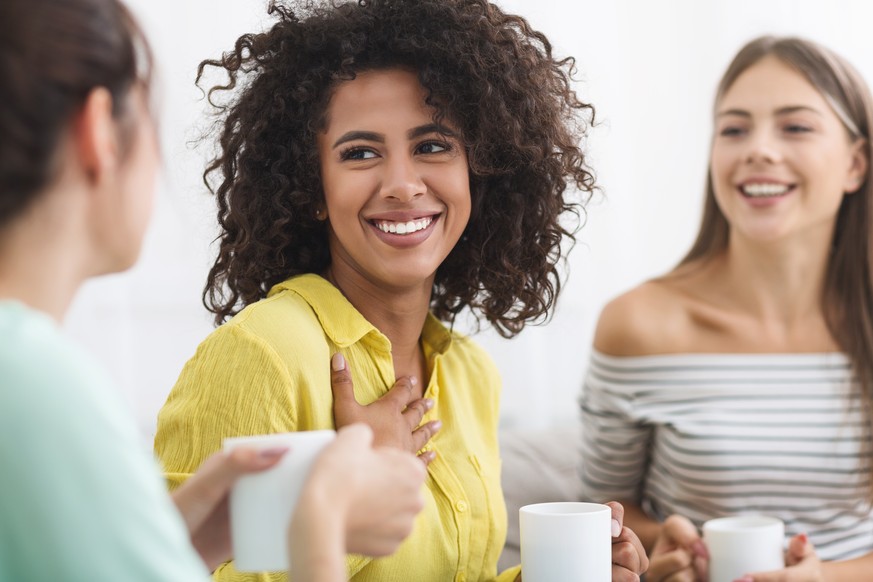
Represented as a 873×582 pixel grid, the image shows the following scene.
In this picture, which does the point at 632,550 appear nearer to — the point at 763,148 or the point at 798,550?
the point at 798,550

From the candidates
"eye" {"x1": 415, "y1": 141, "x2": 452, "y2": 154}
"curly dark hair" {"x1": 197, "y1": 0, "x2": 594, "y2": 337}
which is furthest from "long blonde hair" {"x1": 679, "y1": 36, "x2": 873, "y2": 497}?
"eye" {"x1": 415, "y1": 141, "x2": 452, "y2": 154}

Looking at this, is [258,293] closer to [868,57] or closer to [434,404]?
[434,404]

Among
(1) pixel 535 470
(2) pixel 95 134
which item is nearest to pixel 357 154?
(2) pixel 95 134

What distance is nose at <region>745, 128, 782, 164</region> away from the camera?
2.09 metres

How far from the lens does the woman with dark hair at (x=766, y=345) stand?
2035 mm

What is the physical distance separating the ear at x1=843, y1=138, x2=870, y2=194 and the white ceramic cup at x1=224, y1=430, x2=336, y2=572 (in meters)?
1.63

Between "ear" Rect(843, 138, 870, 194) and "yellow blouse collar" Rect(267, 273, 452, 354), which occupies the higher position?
"ear" Rect(843, 138, 870, 194)

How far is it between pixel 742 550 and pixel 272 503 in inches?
36.8

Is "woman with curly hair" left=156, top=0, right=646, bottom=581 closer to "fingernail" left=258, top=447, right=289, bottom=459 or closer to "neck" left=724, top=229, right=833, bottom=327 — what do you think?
"fingernail" left=258, top=447, right=289, bottom=459

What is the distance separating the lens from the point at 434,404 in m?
1.53

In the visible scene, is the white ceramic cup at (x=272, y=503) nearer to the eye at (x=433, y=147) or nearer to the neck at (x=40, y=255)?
the neck at (x=40, y=255)

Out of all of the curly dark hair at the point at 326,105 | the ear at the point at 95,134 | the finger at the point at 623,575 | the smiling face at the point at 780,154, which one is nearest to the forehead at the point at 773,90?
the smiling face at the point at 780,154

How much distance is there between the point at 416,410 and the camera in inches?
56.5

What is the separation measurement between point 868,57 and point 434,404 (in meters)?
2.21
